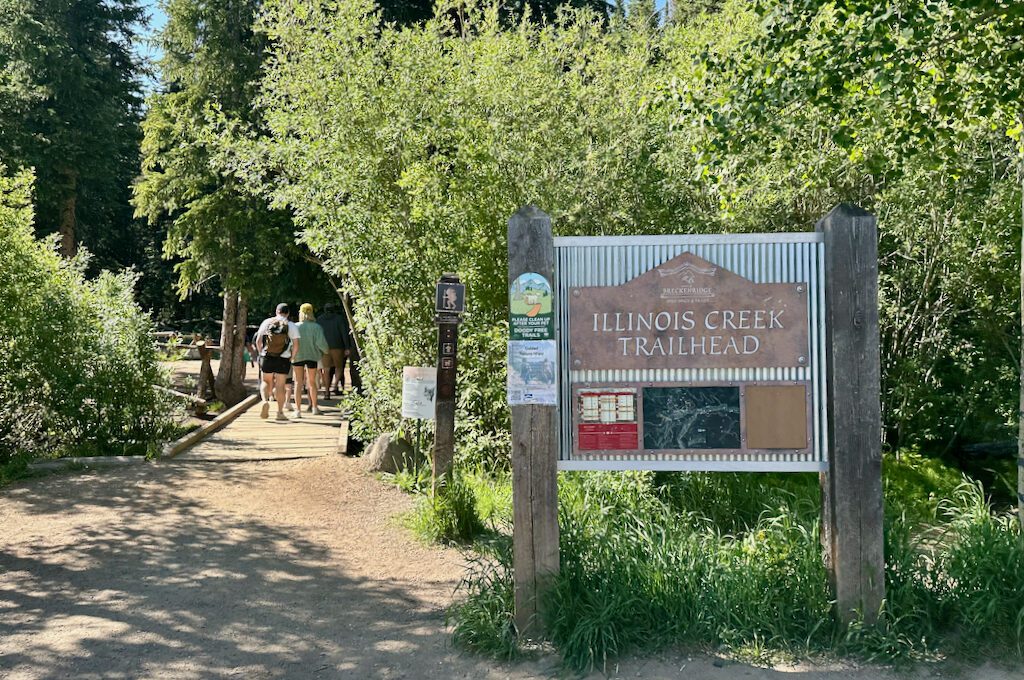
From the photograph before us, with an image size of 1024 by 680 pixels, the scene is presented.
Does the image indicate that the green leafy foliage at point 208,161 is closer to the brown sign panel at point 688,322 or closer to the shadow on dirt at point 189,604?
the shadow on dirt at point 189,604

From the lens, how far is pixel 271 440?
11.7m

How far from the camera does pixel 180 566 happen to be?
6418 millimetres

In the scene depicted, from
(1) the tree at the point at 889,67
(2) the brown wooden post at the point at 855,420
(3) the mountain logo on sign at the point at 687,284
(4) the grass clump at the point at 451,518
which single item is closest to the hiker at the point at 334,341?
(4) the grass clump at the point at 451,518

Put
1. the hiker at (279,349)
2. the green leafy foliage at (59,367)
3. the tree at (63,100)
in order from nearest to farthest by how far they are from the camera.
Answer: the green leafy foliage at (59,367) → the hiker at (279,349) → the tree at (63,100)

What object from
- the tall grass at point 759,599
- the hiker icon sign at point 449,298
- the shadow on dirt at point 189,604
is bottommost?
the shadow on dirt at point 189,604

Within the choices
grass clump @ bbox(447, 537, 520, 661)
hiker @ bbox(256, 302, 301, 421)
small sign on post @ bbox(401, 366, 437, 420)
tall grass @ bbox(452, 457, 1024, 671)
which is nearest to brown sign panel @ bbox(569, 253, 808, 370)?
tall grass @ bbox(452, 457, 1024, 671)

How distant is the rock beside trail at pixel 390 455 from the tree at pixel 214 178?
746 cm

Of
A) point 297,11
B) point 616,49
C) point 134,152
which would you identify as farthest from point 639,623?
point 134,152

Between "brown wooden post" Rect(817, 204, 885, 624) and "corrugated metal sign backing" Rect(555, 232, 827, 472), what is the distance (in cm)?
11

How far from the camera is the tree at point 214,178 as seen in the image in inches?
655

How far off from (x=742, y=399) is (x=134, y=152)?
2656 centimetres

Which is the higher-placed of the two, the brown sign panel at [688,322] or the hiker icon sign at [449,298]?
the hiker icon sign at [449,298]

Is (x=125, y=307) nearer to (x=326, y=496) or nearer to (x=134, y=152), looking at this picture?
(x=326, y=496)

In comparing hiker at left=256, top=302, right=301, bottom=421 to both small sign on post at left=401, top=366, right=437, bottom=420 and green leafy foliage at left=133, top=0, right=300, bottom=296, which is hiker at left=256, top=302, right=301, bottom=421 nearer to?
green leafy foliage at left=133, top=0, right=300, bottom=296
